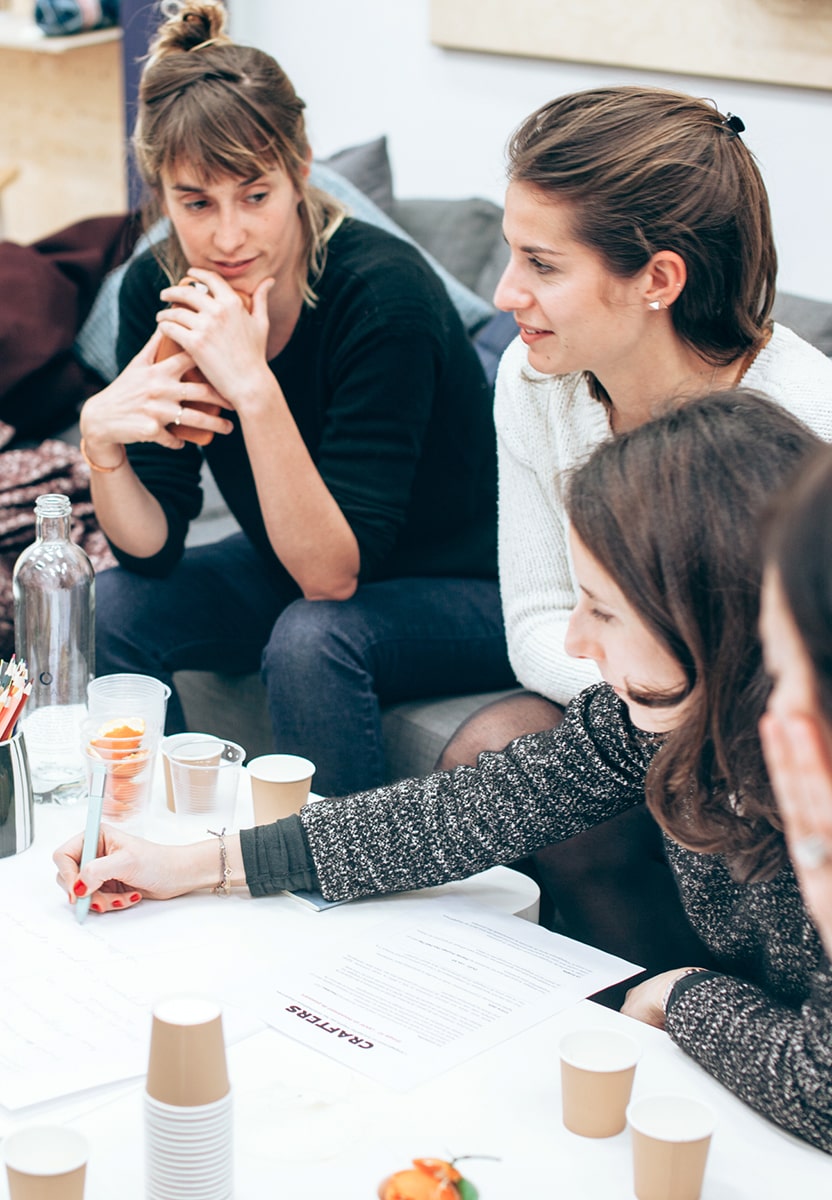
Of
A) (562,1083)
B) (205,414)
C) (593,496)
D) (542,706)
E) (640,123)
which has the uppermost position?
(640,123)

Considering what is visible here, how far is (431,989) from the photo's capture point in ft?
3.55

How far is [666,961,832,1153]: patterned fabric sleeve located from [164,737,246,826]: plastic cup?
53 cm

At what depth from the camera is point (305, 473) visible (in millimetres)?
1833

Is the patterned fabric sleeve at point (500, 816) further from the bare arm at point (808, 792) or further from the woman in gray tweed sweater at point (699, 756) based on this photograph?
the bare arm at point (808, 792)

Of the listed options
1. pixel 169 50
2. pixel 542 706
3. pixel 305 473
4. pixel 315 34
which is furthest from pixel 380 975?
pixel 315 34

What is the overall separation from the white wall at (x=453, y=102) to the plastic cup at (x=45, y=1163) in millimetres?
2024

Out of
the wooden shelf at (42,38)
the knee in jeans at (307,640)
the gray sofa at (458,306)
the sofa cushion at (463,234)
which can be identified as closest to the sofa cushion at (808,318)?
the gray sofa at (458,306)

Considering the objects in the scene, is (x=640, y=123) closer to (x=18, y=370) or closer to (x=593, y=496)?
(x=593, y=496)

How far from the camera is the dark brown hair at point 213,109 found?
1.75 m

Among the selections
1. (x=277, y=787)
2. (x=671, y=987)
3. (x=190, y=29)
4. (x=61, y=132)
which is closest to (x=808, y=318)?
(x=190, y=29)

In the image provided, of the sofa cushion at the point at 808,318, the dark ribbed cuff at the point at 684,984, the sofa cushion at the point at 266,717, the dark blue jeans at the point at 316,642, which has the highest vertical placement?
the sofa cushion at the point at 808,318

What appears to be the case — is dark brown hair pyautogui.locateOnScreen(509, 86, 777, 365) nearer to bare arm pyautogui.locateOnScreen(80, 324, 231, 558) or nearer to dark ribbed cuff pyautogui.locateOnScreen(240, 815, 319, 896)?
bare arm pyautogui.locateOnScreen(80, 324, 231, 558)

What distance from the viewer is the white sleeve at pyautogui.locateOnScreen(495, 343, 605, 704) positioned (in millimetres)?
1735

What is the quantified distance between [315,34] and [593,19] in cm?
89
